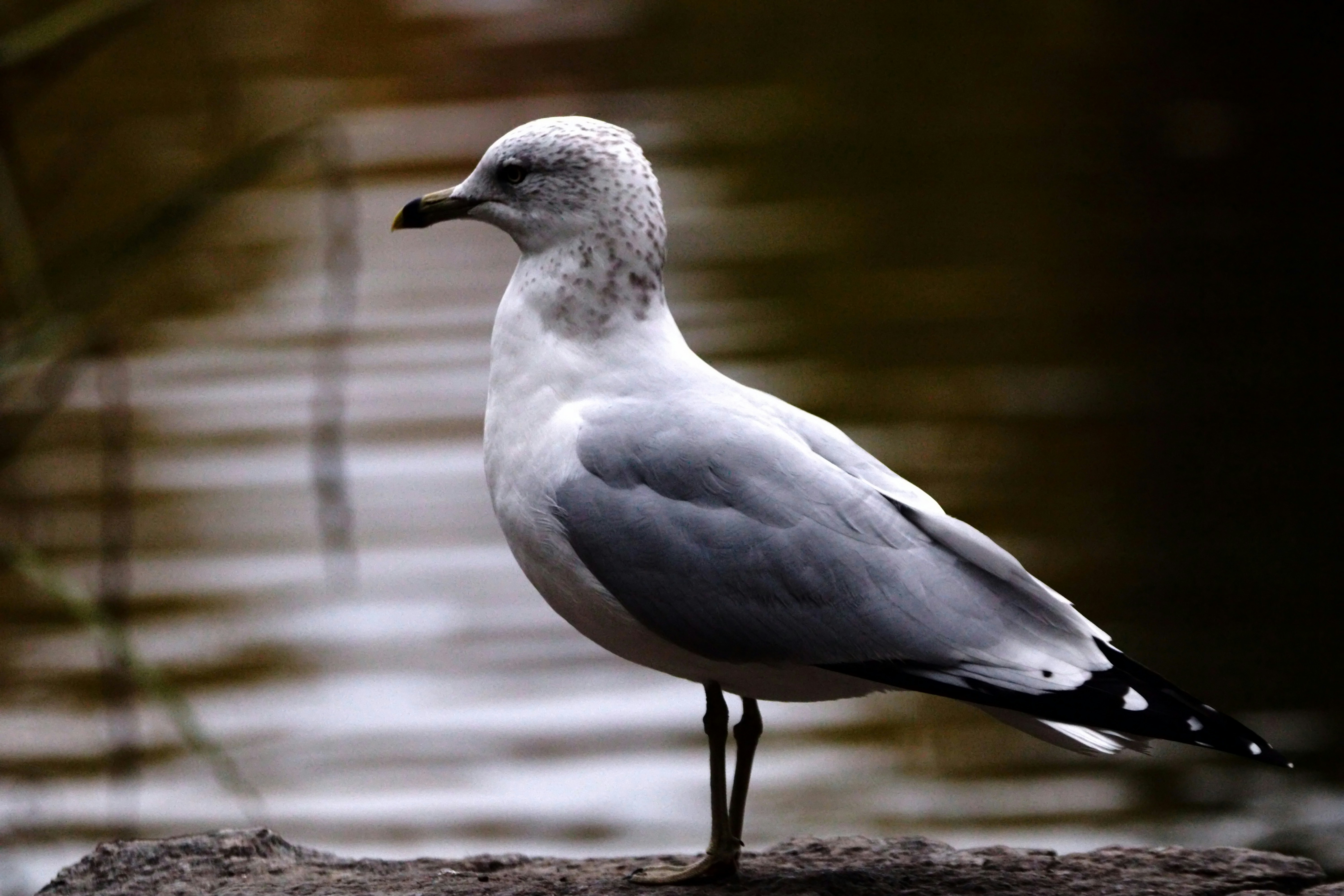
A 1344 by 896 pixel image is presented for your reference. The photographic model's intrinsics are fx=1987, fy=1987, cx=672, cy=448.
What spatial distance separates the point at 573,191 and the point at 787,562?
2.25 ft

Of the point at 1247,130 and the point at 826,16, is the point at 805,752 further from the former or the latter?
the point at 826,16

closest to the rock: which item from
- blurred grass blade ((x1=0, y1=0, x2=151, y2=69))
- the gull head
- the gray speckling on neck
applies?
the gray speckling on neck

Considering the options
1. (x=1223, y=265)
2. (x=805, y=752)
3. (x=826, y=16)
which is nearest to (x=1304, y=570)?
(x=805, y=752)

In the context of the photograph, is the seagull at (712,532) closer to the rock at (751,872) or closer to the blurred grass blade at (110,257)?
the rock at (751,872)

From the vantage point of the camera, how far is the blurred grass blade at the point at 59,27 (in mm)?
3094

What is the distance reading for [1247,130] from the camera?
428 inches

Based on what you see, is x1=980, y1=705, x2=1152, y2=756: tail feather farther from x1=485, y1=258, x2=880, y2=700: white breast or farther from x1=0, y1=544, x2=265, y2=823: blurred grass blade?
x1=0, y1=544, x2=265, y2=823: blurred grass blade

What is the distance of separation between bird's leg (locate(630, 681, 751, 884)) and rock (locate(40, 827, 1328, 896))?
3 cm

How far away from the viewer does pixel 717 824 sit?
2.99 metres

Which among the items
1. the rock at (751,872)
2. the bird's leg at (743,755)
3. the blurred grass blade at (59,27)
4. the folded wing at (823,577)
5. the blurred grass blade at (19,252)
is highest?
the blurred grass blade at (59,27)

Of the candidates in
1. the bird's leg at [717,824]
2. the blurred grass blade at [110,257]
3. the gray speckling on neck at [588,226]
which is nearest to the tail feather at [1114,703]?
the bird's leg at [717,824]

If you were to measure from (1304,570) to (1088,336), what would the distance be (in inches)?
81.6

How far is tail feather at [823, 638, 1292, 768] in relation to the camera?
2574 millimetres

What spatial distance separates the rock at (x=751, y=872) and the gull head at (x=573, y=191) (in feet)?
3.18
